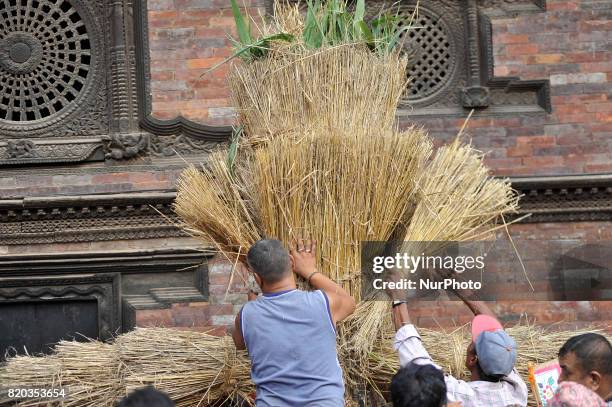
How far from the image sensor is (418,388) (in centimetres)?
390

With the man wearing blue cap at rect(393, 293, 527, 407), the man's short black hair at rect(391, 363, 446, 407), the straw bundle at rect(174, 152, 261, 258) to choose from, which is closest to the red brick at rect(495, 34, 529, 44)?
the straw bundle at rect(174, 152, 261, 258)

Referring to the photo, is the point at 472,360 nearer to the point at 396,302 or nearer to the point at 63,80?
the point at 396,302

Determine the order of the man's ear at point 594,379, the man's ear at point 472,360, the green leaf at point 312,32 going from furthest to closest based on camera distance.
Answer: the green leaf at point 312,32, the man's ear at point 472,360, the man's ear at point 594,379

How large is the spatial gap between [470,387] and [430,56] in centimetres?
671

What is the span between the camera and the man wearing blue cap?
4.70m

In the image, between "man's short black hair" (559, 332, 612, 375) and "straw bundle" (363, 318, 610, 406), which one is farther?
"straw bundle" (363, 318, 610, 406)

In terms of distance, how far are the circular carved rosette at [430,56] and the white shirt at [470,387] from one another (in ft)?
21.0

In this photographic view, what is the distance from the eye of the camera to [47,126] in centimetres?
1102

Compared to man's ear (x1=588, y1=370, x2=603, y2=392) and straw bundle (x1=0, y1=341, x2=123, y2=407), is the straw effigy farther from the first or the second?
man's ear (x1=588, y1=370, x2=603, y2=392)

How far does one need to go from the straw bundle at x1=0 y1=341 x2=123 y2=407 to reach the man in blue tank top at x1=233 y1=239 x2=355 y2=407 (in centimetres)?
120

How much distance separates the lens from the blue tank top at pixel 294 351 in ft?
14.7

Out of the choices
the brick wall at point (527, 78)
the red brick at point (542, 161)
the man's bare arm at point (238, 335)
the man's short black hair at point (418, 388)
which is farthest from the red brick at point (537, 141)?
the man's short black hair at point (418, 388)

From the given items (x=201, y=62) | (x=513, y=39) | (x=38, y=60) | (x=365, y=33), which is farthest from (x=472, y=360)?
(x=38, y=60)

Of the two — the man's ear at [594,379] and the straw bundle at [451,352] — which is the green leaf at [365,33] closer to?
the straw bundle at [451,352]
